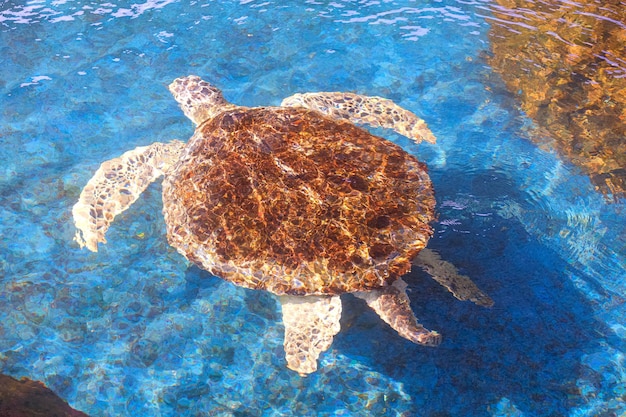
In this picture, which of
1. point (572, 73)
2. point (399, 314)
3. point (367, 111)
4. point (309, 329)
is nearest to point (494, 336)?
point (399, 314)

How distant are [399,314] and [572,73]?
181 inches

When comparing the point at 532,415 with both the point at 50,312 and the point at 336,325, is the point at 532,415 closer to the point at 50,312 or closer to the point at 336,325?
the point at 336,325

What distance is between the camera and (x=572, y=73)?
6070 millimetres

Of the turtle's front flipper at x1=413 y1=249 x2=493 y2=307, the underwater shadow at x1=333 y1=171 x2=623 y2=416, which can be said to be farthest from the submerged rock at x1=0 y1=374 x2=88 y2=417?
the turtle's front flipper at x1=413 y1=249 x2=493 y2=307

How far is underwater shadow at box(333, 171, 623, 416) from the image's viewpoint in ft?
11.7

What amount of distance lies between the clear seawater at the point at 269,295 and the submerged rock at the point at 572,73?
0.83ft

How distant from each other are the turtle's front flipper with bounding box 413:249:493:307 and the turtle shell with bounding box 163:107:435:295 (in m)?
0.63

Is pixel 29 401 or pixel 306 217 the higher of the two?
pixel 306 217

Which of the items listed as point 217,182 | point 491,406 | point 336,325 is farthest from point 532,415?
point 217,182

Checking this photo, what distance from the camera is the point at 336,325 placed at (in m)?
3.63

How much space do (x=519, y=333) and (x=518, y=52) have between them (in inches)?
170

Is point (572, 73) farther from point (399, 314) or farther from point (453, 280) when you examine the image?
point (399, 314)

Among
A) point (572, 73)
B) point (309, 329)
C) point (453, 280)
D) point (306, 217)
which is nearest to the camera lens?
point (306, 217)

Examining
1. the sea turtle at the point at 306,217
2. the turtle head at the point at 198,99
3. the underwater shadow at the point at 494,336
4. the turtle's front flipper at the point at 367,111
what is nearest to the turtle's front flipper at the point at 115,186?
the turtle head at the point at 198,99
